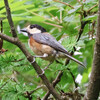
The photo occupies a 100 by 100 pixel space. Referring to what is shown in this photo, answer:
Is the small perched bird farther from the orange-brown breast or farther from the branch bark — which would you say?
the branch bark

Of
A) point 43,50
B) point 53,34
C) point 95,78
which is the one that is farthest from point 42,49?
point 95,78

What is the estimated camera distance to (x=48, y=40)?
203 cm

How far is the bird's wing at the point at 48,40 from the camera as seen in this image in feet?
6.11

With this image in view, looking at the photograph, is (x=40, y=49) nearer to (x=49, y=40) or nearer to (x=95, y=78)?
(x=49, y=40)

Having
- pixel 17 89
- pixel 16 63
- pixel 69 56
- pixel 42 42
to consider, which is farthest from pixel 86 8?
pixel 17 89

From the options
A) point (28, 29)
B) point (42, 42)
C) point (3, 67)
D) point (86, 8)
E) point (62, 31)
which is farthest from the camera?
point (28, 29)

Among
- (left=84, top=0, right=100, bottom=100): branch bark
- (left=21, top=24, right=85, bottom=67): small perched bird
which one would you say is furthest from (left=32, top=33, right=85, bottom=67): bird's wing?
(left=84, top=0, right=100, bottom=100): branch bark

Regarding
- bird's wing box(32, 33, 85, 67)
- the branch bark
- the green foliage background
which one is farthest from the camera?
bird's wing box(32, 33, 85, 67)

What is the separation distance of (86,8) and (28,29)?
2.28 ft

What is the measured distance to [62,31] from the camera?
6.24ft

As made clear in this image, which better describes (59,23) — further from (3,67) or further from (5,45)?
(3,67)

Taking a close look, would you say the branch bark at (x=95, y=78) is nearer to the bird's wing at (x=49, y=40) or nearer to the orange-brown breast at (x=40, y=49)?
the bird's wing at (x=49, y=40)

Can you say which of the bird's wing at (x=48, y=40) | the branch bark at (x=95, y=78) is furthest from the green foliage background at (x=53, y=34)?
the branch bark at (x=95, y=78)

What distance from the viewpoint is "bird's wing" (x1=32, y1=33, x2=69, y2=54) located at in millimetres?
1862
